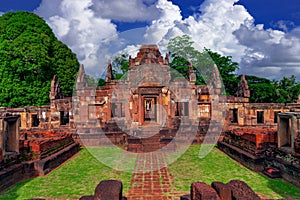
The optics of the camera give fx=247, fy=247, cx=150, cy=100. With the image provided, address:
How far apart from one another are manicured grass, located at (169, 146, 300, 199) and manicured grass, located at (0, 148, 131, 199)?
197 centimetres

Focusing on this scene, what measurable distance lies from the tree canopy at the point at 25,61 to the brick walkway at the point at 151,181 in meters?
16.3

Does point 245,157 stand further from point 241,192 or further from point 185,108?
point 185,108

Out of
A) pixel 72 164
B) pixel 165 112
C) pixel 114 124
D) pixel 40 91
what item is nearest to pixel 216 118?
pixel 165 112

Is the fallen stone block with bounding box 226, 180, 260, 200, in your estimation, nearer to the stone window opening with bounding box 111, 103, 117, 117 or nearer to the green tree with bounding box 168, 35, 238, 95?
the stone window opening with bounding box 111, 103, 117, 117

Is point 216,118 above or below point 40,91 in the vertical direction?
below

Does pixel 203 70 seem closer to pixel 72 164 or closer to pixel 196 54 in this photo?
pixel 196 54

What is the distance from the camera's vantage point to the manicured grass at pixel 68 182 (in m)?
7.15

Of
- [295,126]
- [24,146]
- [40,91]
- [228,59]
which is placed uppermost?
[228,59]

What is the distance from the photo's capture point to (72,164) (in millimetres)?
10945

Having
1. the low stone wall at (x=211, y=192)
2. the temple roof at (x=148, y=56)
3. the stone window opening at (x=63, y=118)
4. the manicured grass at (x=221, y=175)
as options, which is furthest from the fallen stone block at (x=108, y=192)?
the stone window opening at (x=63, y=118)

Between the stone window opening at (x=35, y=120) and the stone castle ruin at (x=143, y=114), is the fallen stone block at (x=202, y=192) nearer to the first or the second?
the stone castle ruin at (x=143, y=114)

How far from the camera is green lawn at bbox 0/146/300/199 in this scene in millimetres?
7195

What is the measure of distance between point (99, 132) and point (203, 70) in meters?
17.8

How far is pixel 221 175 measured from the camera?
8828 mm
